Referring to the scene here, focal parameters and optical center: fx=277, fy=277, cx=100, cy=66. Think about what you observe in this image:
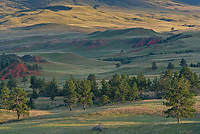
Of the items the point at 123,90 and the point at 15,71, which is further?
the point at 15,71

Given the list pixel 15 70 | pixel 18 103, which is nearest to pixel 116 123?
pixel 18 103

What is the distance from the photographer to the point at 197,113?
52625 millimetres

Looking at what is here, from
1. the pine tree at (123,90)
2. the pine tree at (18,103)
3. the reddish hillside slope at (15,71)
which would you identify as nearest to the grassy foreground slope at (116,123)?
the pine tree at (18,103)

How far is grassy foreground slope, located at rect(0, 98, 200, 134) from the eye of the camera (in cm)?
3558

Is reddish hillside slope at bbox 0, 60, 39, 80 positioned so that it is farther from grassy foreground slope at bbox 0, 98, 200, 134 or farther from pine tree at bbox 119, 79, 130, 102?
grassy foreground slope at bbox 0, 98, 200, 134

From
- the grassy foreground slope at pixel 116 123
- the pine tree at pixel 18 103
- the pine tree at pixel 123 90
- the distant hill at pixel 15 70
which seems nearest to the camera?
the grassy foreground slope at pixel 116 123

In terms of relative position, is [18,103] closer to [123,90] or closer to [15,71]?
[123,90]

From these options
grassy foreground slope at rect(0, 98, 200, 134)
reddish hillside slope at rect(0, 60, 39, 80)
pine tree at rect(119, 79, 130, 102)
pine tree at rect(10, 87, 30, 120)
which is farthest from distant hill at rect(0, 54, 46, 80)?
grassy foreground slope at rect(0, 98, 200, 134)

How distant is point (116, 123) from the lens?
45938mm

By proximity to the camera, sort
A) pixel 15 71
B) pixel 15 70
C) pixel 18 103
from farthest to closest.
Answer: pixel 15 70, pixel 15 71, pixel 18 103

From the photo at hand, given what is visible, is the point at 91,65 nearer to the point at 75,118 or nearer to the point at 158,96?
the point at 158,96

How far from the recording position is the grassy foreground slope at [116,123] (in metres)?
35.6

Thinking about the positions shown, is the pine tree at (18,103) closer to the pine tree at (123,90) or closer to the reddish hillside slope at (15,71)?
the pine tree at (123,90)

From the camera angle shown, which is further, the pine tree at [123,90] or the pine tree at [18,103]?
the pine tree at [123,90]
